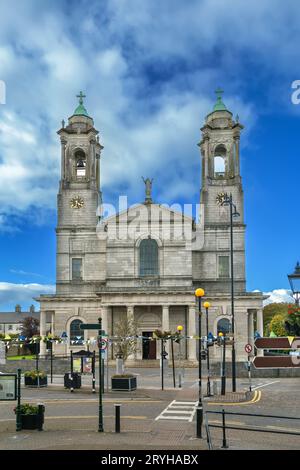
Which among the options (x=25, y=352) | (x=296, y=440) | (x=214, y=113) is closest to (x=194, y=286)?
(x=214, y=113)

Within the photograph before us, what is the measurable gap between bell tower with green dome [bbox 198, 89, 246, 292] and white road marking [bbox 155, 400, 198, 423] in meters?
39.4

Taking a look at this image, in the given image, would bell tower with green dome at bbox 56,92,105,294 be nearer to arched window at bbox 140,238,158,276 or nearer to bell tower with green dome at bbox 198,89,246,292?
arched window at bbox 140,238,158,276

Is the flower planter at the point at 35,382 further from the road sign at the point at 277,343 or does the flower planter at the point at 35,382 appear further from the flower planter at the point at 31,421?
the road sign at the point at 277,343

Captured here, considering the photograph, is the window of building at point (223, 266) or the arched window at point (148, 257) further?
the window of building at point (223, 266)

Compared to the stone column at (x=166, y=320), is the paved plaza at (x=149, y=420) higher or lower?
lower

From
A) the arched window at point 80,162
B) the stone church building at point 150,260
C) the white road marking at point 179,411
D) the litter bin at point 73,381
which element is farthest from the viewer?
the arched window at point 80,162

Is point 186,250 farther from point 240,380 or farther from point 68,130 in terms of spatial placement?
point 240,380

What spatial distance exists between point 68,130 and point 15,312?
9697 centimetres

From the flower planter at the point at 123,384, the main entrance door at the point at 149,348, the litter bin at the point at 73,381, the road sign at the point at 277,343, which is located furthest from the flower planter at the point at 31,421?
the main entrance door at the point at 149,348

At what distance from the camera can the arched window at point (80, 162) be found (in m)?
70.4

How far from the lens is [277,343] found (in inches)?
2060

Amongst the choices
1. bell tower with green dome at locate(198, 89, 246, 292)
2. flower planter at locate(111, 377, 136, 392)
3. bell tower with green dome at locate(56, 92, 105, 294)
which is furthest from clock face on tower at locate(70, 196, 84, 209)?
flower planter at locate(111, 377, 136, 392)

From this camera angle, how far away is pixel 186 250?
6500cm

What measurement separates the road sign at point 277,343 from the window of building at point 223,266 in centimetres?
1405
